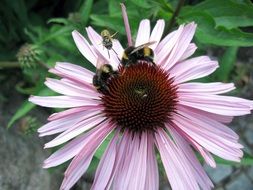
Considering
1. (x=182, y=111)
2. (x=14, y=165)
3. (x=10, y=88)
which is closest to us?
(x=182, y=111)

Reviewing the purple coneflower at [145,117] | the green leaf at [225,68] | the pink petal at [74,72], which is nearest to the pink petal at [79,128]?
the purple coneflower at [145,117]

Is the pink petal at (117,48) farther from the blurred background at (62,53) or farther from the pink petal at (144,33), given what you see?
the blurred background at (62,53)

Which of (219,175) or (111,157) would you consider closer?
(111,157)

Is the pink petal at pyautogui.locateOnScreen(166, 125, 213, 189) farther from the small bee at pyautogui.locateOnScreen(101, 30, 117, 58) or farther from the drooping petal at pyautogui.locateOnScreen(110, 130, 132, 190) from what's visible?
the small bee at pyautogui.locateOnScreen(101, 30, 117, 58)

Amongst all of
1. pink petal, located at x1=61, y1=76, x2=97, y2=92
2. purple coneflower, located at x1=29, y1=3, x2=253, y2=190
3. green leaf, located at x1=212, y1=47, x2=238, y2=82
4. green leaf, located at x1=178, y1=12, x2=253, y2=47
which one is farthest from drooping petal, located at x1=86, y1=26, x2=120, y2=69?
green leaf, located at x1=212, y1=47, x2=238, y2=82

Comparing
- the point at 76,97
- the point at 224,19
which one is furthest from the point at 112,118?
the point at 224,19

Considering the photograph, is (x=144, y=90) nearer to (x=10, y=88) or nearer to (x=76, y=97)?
(x=76, y=97)

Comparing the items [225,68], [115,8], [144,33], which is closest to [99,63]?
[144,33]

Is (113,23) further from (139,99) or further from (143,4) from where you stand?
(139,99)
